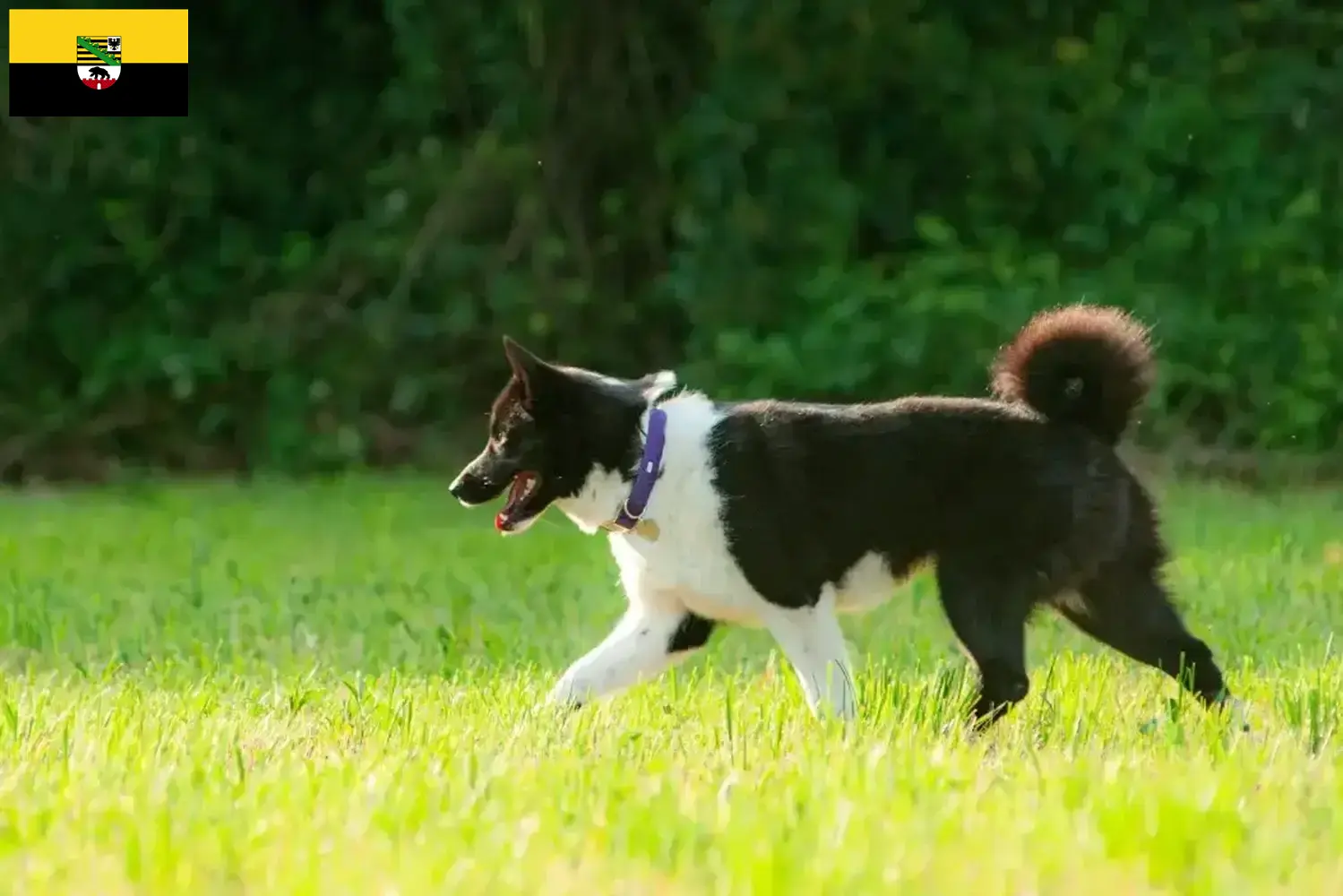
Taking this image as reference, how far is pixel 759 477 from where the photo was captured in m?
4.84

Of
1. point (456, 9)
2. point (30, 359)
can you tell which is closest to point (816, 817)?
point (456, 9)

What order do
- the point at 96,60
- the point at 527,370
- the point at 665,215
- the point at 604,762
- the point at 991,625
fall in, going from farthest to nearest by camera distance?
the point at 665,215 < the point at 96,60 < the point at 527,370 < the point at 991,625 < the point at 604,762

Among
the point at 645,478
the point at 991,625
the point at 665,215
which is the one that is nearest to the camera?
the point at 991,625

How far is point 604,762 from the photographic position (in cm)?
393

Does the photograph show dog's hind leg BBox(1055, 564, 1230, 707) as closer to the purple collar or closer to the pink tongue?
the purple collar

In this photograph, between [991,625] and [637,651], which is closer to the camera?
[991,625]

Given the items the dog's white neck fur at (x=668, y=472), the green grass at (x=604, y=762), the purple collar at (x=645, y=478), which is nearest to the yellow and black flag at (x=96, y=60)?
the green grass at (x=604, y=762)

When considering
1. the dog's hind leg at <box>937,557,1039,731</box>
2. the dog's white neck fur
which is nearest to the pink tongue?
the dog's white neck fur

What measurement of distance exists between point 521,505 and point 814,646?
0.94 meters

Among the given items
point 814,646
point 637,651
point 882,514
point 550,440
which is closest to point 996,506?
point 882,514

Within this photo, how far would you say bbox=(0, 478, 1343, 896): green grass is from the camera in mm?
3029

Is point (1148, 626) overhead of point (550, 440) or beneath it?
beneath

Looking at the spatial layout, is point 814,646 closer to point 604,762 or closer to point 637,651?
point 637,651

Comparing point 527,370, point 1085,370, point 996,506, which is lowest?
point 996,506
